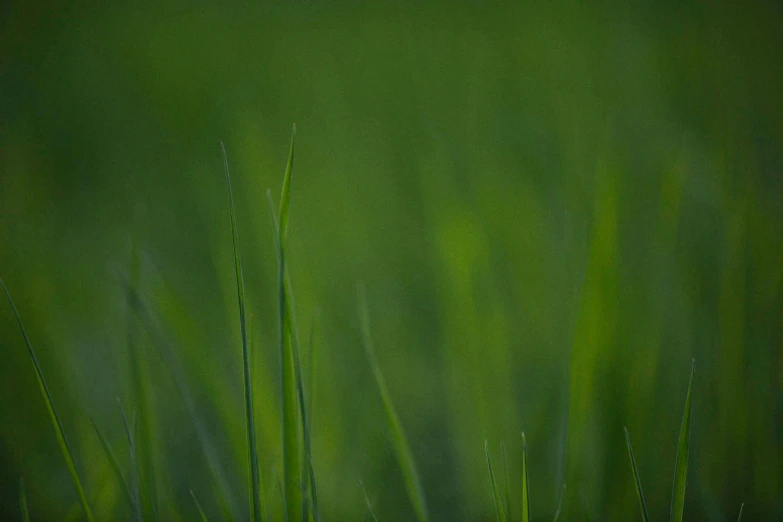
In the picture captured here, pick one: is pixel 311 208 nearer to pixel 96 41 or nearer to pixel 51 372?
pixel 51 372

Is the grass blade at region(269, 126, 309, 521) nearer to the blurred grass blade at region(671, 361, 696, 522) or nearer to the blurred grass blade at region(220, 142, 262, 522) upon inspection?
the blurred grass blade at region(220, 142, 262, 522)

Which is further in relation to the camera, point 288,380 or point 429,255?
point 429,255

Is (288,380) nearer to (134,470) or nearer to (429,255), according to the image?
(134,470)

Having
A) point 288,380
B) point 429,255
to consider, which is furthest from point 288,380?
point 429,255

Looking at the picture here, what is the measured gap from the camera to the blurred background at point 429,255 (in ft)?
0.96

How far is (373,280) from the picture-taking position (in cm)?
53

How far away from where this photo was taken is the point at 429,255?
1.78 ft

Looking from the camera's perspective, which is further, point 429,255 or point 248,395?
point 429,255

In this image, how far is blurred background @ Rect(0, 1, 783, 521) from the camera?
0.96 ft

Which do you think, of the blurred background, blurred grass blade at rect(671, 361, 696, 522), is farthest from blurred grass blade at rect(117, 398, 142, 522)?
blurred grass blade at rect(671, 361, 696, 522)

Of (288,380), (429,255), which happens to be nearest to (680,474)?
(288,380)

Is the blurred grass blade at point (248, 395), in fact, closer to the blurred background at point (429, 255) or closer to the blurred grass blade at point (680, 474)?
the blurred background at point (429, 255)

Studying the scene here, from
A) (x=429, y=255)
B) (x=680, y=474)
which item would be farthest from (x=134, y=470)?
(x=429, y=255)

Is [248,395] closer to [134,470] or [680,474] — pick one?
[134,470]
